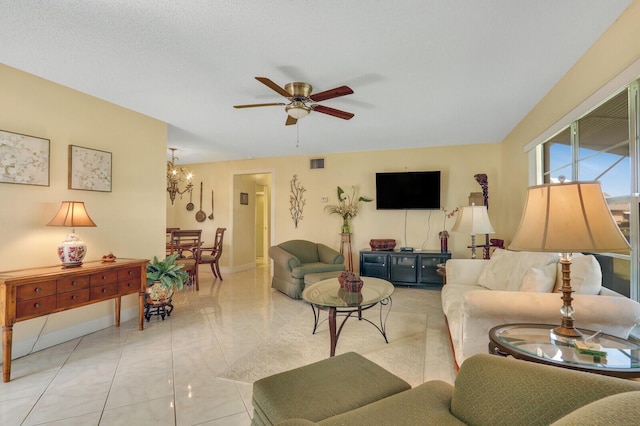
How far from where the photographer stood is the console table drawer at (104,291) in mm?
2758

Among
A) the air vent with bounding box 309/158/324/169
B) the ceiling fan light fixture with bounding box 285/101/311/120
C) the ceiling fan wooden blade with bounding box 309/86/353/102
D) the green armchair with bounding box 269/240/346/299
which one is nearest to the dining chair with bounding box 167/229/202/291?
the green armchair with bounding box 269/240/346/299

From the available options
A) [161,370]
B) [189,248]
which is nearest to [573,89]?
[161,370]

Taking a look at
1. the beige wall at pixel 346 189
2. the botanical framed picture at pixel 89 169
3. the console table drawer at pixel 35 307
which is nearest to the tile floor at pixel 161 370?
the console table drawer at pixel 35 307

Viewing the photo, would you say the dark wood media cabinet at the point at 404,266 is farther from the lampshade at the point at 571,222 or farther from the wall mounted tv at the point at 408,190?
the lampshade at the point at 571,222

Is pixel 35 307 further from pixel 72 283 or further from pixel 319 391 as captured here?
pixel 319 391

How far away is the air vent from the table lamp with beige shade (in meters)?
4.69

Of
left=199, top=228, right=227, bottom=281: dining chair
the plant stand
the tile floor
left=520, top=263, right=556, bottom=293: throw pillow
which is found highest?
left=520, top=263, right=556, bottom=293: throw pillow

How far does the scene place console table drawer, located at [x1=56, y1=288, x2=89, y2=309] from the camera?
Answer: 2502mm

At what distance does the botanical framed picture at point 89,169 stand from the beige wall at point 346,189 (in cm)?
327

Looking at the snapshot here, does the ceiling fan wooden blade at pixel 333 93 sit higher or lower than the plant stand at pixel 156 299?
higher

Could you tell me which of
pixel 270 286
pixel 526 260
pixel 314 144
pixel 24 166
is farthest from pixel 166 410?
pixel 314 144

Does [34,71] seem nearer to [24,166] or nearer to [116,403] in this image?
[24,166]

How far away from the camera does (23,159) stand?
8.69 feet

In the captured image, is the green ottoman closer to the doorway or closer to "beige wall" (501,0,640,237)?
"beige wall" (501,0,640,237)
